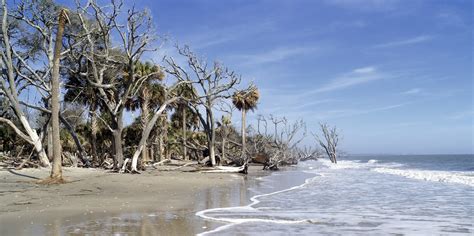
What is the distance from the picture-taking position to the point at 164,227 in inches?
350

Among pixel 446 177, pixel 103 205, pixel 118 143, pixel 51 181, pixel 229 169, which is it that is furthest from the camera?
pixel 229 169

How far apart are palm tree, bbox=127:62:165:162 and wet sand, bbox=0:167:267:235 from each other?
12.1 metres

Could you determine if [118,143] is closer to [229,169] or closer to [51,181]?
[229,169]

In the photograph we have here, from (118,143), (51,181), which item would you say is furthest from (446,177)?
(51,181)

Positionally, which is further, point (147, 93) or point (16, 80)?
point (147, 93)

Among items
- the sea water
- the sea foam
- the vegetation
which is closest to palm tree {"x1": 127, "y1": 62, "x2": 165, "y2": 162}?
the vegetation

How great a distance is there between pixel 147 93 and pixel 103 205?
67.8ft

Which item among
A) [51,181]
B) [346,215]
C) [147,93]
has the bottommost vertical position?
[346,215]

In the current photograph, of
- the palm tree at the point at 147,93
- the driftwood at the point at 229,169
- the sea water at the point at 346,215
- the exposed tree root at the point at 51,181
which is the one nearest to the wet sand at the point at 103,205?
the exposed tree root at the point at 51,181

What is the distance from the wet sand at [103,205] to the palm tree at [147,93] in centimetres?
1213

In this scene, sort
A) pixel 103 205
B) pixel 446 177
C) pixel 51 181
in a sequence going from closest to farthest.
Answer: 1. pixel 103 205
2. pixel 51 181
3. pixel 446 177

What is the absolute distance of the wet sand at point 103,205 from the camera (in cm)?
867

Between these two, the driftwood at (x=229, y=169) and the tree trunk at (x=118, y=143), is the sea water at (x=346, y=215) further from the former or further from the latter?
the driftwood at (x=229, y=169)

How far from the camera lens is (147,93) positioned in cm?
3219
